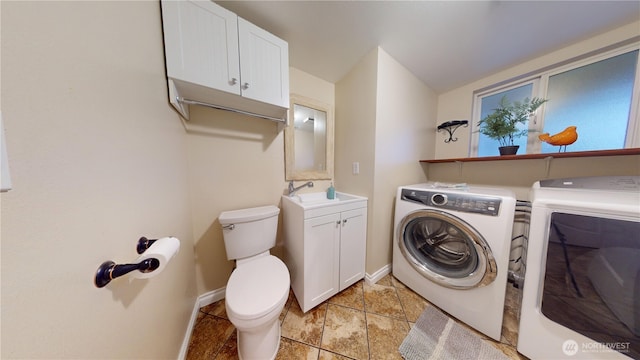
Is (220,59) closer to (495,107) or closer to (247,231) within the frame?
(247,231)

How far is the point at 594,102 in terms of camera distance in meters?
1.30

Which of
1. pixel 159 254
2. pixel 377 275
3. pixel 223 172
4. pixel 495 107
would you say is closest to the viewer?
pixel 159 254

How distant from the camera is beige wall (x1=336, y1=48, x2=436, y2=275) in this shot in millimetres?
1413

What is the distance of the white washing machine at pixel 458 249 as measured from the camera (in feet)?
3.30

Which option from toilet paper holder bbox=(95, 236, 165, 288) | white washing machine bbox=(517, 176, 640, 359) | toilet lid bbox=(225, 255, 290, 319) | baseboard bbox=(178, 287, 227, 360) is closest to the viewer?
toilet paper holder bbox=(95, 236, 165, 288)

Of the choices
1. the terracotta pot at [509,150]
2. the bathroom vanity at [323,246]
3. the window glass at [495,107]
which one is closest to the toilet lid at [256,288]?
the bathroom vanity at [323,246]

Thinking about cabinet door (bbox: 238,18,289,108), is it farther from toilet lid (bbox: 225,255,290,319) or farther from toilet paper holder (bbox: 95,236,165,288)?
toilet lid (bbox: 225,255,290,319)

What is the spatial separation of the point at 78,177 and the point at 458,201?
169 centimetres

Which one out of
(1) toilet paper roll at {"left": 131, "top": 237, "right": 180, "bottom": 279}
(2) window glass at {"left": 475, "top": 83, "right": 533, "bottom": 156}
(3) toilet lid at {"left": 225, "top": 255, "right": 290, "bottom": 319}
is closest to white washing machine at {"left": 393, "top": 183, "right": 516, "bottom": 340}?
(2) window glass at {"left": 475, "top": 83, "right": 533, "bottom": 156}

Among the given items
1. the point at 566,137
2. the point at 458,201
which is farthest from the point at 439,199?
the point at 566,137

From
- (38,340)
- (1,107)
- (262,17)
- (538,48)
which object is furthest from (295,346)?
(538,48)

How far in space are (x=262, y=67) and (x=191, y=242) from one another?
1305 millimetres

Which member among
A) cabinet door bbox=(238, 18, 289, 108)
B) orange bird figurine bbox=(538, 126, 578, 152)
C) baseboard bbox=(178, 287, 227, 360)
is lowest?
baseboard bbox=(178, 287, 227, 360)

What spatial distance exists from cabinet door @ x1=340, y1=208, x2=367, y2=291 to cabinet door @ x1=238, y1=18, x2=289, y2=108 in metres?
1.02
